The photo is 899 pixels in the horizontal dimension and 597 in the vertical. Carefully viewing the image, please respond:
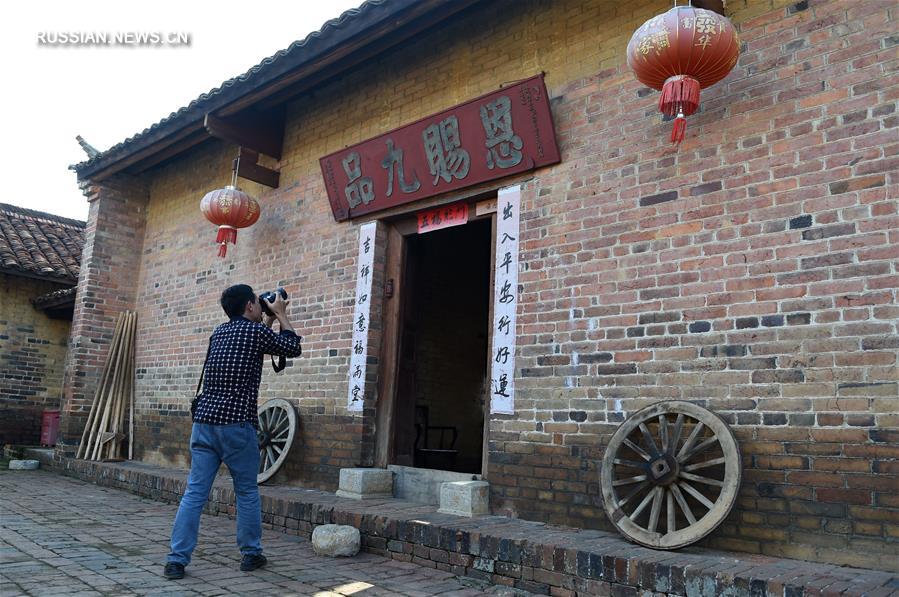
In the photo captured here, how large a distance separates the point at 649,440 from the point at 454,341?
5733mm

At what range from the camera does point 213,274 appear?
798cm

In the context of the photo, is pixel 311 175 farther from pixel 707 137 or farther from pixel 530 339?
pixel 707 137

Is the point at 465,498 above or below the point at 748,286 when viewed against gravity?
below

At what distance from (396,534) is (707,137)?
10.8ft

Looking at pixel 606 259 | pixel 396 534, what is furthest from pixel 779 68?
pixel 396 534

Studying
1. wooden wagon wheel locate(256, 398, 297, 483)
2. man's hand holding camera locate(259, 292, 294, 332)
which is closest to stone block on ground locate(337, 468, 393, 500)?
wooden wagon wheel locate(256, 398, 297, 483)

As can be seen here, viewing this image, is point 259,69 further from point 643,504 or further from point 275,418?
point 643,504

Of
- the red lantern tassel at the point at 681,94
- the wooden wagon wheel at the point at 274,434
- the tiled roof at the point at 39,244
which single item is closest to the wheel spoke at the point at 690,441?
the red lantern tassel at the point at 681,94

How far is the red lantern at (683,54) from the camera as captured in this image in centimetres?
373

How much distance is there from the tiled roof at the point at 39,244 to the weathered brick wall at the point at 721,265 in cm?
771

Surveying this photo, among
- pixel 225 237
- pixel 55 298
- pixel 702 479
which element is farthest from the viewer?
pixel 55 298

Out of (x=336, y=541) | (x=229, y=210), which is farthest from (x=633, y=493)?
(x=229, y=210)

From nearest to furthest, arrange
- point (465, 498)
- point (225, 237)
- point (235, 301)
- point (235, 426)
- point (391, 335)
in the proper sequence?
point (235, 426), point (235, 301), point (465, 498), point (391, 335), point (225, 237)

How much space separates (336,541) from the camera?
4539 millimetres
